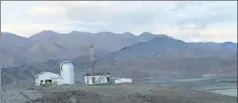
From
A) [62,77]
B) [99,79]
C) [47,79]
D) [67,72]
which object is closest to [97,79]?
[99,79]

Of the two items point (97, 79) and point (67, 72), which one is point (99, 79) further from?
point (67, 72)

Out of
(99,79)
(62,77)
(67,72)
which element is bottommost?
(99,79)

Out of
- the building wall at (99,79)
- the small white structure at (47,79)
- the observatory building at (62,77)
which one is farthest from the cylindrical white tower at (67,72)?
the building wall at (99,79)

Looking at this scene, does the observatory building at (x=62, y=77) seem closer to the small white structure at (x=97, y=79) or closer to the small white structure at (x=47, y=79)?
the small white structure at (x=47, y=79)

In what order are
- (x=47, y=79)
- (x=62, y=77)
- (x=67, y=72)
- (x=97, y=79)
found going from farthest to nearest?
(x=62, y=77) → (x=97, y=79) → (x=67, y=72) → (x=47, y=79)

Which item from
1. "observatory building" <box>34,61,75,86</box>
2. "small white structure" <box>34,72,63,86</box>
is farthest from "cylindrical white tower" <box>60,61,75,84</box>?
"small white structure" <box>34,72,63,86</box>

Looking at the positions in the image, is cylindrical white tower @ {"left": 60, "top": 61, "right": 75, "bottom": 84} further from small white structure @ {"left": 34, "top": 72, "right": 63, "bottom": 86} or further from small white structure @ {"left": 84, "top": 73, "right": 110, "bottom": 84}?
small white structure @ {"left": 84, "top": 73, "right": 110, "bottom": 84}

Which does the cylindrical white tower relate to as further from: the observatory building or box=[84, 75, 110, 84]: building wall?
box=[84, 75, 110, 84]: building wall

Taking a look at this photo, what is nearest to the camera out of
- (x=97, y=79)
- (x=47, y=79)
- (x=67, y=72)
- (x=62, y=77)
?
(x=47, y=79)

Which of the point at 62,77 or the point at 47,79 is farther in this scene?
the point at 62,77

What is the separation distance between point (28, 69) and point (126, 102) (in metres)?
135

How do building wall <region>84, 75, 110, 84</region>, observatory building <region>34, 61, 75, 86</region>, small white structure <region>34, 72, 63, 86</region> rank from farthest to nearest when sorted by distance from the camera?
building wall <region>84, 75, 110, 84</region>
observatory building <region>34, 61, 75, 86</region>
small white structure <region>34, 72, 63, 86</region>

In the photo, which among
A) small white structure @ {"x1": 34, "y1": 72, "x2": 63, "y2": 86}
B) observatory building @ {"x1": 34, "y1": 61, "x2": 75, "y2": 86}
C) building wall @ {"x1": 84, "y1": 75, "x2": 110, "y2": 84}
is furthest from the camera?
building wall @ {"x1": 84, "y1": 75, "x2": 110, "y2": 84}

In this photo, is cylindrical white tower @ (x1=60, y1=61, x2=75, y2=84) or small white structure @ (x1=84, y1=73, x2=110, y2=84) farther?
small white structure @ (x1=84, y1=73, x2=110, y2=84)
